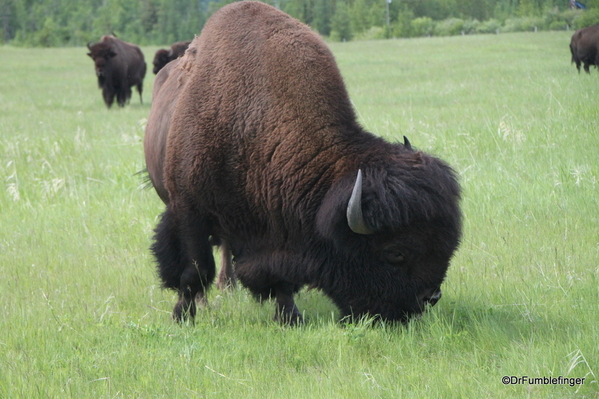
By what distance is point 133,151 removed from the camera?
10859mm

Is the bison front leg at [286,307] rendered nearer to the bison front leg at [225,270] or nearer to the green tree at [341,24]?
the bison front leg at [225,270]

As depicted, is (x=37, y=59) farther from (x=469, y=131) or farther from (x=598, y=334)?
(x=598, y=334)

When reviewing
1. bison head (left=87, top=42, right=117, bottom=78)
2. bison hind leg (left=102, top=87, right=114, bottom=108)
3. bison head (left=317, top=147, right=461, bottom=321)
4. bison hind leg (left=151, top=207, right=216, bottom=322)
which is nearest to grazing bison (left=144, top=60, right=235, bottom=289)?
bison hind leg (left=151, top=207, right=216, bottom=322)

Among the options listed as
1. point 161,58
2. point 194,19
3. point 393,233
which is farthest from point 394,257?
point 194,19

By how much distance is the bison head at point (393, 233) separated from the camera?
3754mm

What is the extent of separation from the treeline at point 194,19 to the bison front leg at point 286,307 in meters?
30.6

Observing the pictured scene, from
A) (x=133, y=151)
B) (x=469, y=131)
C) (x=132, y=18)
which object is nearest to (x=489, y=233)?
(x=469, y=131)

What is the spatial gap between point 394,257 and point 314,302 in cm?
138

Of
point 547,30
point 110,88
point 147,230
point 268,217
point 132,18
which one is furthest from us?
point 132,18

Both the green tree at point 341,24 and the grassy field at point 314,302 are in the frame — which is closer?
the grassy field at point 314,302

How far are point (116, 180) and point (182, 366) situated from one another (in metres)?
5.73

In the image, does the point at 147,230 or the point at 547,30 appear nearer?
the point at 147,230

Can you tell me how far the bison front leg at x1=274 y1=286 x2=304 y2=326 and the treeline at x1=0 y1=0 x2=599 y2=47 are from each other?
30579 mm

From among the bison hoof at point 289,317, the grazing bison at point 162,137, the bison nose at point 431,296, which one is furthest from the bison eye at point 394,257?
the grazing bison at point 162,137
